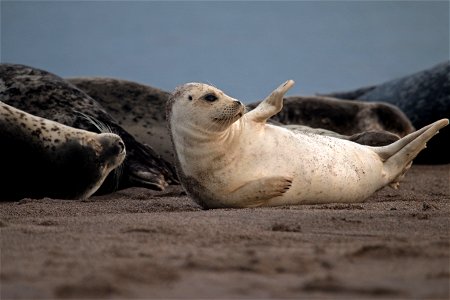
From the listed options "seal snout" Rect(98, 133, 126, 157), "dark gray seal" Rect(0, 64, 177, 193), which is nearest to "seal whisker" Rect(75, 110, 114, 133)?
"dark gray seal" Rect(0, 64, 177, 193)

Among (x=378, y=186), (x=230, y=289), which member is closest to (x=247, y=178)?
(x=378, y=186)

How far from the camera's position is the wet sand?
2.12 meters

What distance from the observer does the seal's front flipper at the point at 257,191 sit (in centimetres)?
481

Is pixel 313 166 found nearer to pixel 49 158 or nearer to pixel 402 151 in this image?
pixel 402 151

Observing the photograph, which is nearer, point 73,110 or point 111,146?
point 111,146

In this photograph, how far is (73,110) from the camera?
7156 mm

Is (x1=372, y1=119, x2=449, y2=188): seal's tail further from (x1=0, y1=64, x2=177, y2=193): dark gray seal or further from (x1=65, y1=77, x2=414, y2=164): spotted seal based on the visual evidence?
(x1=0, y1=64, x2=177, y2=193): dark gray seal

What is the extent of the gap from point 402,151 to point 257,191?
5.25 ft

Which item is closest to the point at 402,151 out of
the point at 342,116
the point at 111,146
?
the point at 111,146

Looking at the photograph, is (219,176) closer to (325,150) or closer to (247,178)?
(247,178)

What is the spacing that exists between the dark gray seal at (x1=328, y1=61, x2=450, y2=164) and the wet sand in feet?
24.5

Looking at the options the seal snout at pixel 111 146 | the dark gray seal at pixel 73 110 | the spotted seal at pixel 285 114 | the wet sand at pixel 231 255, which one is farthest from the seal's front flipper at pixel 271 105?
the spotted seal at pixel 285 114

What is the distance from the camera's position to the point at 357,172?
5504mm

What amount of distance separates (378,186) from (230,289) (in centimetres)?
379
